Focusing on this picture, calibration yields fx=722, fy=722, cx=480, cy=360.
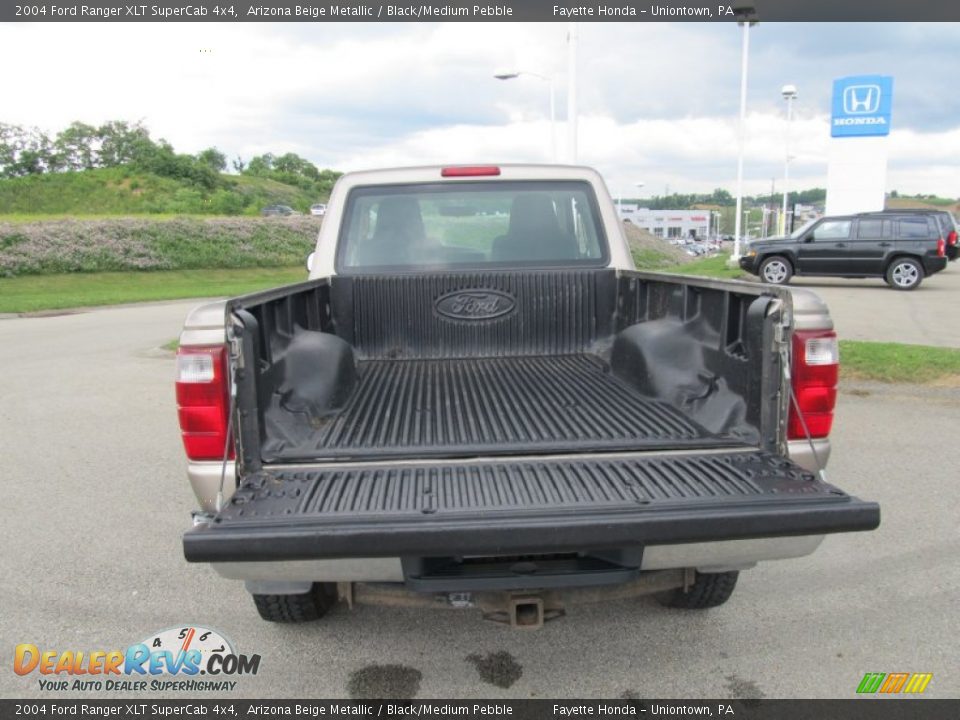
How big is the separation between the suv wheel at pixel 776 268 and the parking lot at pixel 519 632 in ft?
43.4

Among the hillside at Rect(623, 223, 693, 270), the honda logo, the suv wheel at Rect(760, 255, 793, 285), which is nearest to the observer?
the suv wheel at Rect(760, 255, 793, 285)

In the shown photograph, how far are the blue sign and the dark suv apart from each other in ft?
33.7

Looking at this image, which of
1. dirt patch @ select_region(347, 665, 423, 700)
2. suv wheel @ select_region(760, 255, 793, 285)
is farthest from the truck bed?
suv wheel @ select_region(760, 255, 793, 285)

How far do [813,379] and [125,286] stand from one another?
84.2 ft

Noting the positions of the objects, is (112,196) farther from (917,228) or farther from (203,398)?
(203,398)

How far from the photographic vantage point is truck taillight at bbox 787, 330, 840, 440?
245cm

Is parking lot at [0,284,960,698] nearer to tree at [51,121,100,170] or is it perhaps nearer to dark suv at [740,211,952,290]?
dark suv at [740,211,952,290]

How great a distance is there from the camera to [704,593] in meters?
3.13

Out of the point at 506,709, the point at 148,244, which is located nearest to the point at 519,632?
the point at 506,709

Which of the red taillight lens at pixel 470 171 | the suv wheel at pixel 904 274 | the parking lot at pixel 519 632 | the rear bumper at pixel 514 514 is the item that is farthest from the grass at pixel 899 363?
the suv wheel at pixel 904 274

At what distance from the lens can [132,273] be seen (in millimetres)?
26016

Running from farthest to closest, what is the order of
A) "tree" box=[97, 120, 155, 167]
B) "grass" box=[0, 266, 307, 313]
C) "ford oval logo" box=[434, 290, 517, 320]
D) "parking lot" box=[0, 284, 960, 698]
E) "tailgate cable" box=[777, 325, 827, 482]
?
"tree" box=[97, 120, 155, 167], "grass" box=[0, 266, 307, 313], "ford oval logo" box=[434, 290, 517, 320], "parking lot" box=[0, 284, 960, 698], "tailgate cable" box=[777, 325, 827, 482]

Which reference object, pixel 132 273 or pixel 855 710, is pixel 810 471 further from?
pixel 132 273

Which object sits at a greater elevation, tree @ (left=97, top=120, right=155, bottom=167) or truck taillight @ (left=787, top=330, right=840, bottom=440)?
tree @ (left=97, top=120, right=155, bottom=167)
